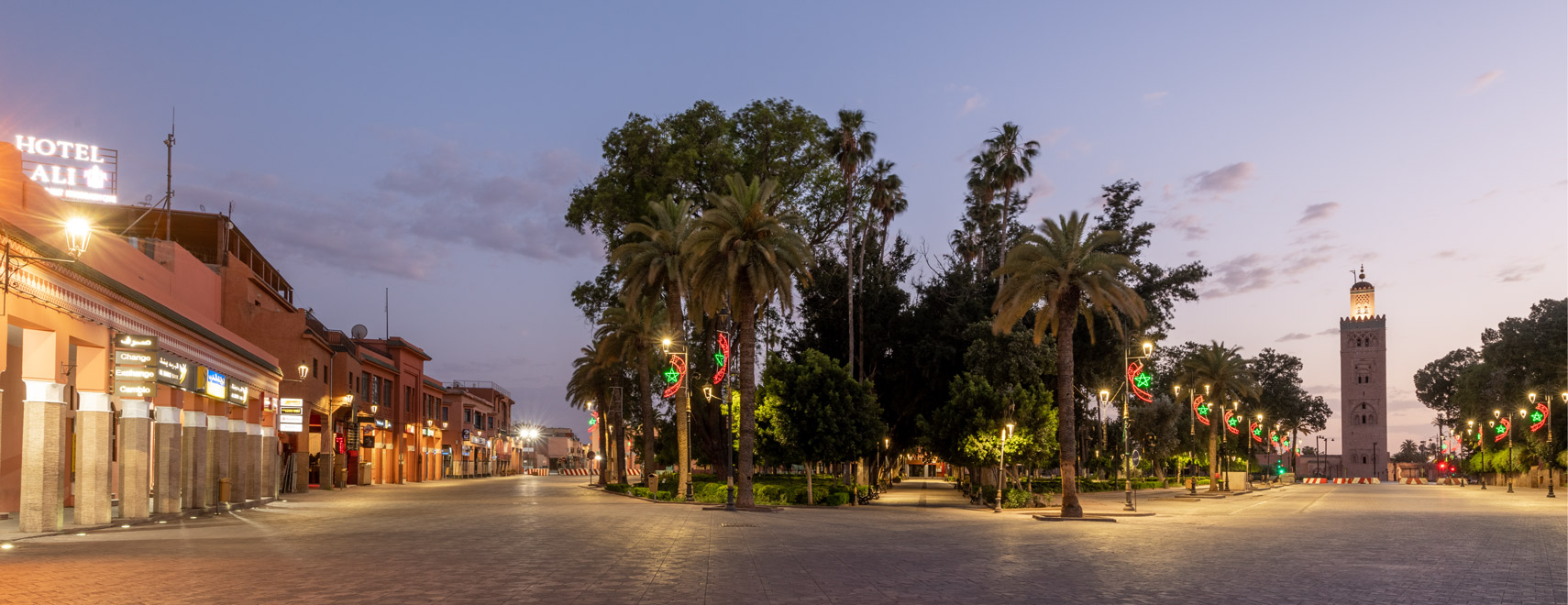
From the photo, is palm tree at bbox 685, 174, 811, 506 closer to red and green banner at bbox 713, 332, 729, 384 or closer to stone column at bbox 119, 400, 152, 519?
red and green banner at bbox 713, 332, 729, 384

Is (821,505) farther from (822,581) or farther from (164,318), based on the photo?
(822,581)

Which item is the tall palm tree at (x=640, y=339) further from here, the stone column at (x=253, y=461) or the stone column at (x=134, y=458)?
the stone column at (x=134, y=458)

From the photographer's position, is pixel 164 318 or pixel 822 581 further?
pixel 164 318

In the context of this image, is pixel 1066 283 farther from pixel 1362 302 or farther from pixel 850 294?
pixel 1362 302

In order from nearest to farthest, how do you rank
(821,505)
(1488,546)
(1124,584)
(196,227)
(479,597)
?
(479,597)
(1124,584)
(1488,546)
(821,505)
(196,227)

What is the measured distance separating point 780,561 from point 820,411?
90.6ft

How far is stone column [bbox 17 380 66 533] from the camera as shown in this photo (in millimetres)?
24266

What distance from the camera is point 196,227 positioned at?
5631 centimetres

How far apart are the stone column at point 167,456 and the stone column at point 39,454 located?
265 inches

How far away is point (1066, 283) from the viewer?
3709 cm

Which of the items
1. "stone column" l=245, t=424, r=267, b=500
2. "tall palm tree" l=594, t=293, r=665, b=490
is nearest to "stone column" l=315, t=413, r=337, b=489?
"tall palm tree" l=594, t=293, r=665, b=490

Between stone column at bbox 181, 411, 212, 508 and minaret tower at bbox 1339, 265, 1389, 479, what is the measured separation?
146 meters

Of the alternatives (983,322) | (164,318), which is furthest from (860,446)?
(164,318)

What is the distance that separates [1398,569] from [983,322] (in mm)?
38432
